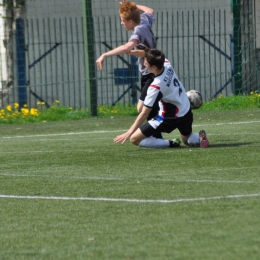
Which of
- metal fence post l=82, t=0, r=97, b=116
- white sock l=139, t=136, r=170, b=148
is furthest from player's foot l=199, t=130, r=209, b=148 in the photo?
metal fence post l=82, t=0, r=97, b=116

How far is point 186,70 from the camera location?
22.5m

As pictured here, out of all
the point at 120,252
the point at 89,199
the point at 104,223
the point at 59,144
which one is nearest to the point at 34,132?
the point at 59,144

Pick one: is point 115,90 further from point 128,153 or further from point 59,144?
point 128,153

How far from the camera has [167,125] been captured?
9867 mm

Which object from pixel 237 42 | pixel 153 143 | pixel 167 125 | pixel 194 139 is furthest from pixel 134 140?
pixel 237 42

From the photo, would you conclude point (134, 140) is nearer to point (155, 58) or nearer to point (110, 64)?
point (155, 58)

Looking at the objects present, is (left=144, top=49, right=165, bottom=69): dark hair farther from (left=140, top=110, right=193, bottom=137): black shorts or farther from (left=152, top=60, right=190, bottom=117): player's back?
(left=140, top=110, right=193, bottom=137): black shorts

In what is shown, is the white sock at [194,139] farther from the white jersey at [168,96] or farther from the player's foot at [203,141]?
the white jersey at [168,96]

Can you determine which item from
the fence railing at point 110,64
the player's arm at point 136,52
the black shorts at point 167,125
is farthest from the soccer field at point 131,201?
the fence railing at point 110,64

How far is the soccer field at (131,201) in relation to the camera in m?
4.66

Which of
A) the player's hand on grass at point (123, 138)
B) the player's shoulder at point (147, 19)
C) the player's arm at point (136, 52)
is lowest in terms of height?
the player's hand on grass at point (123, 138)

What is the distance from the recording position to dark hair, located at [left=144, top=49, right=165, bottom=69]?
31.3 ft

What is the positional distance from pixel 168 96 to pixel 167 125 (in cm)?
37

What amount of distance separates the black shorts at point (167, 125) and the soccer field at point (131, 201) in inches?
8.6
